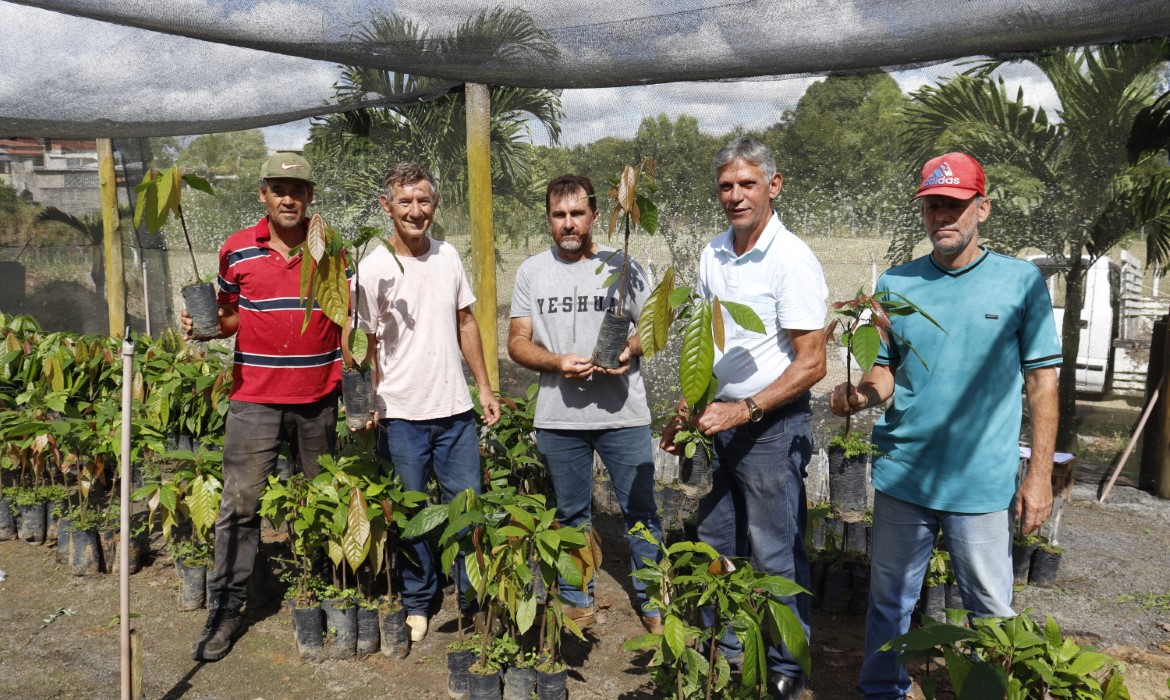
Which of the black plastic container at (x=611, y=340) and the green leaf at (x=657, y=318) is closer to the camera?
the green leaf at (x=657, y=318)

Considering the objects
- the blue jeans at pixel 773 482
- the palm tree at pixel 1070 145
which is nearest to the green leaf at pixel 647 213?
the blue jeans at pixel 773 482

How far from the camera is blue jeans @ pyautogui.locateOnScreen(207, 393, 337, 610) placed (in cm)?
306

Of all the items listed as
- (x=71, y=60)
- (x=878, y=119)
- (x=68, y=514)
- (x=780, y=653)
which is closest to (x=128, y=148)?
(x=71, y=60)

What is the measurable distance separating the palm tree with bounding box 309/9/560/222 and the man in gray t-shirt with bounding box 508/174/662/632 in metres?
1.14

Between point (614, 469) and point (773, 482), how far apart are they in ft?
2.36

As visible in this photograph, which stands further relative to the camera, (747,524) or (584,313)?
(584,313)

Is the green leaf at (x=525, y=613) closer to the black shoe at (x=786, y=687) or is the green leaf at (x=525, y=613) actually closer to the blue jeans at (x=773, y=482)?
the blue jeans at (x=773, y=482)

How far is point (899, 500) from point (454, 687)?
1560 mm

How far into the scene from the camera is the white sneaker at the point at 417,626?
317cm

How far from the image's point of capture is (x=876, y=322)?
211cm

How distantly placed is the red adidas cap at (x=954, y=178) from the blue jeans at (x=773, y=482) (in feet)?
2.33

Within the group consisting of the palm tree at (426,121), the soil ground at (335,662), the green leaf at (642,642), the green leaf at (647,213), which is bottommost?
the soil ground at (335,662)

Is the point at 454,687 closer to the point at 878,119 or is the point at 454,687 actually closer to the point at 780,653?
the point at 780,653

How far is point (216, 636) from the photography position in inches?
121
